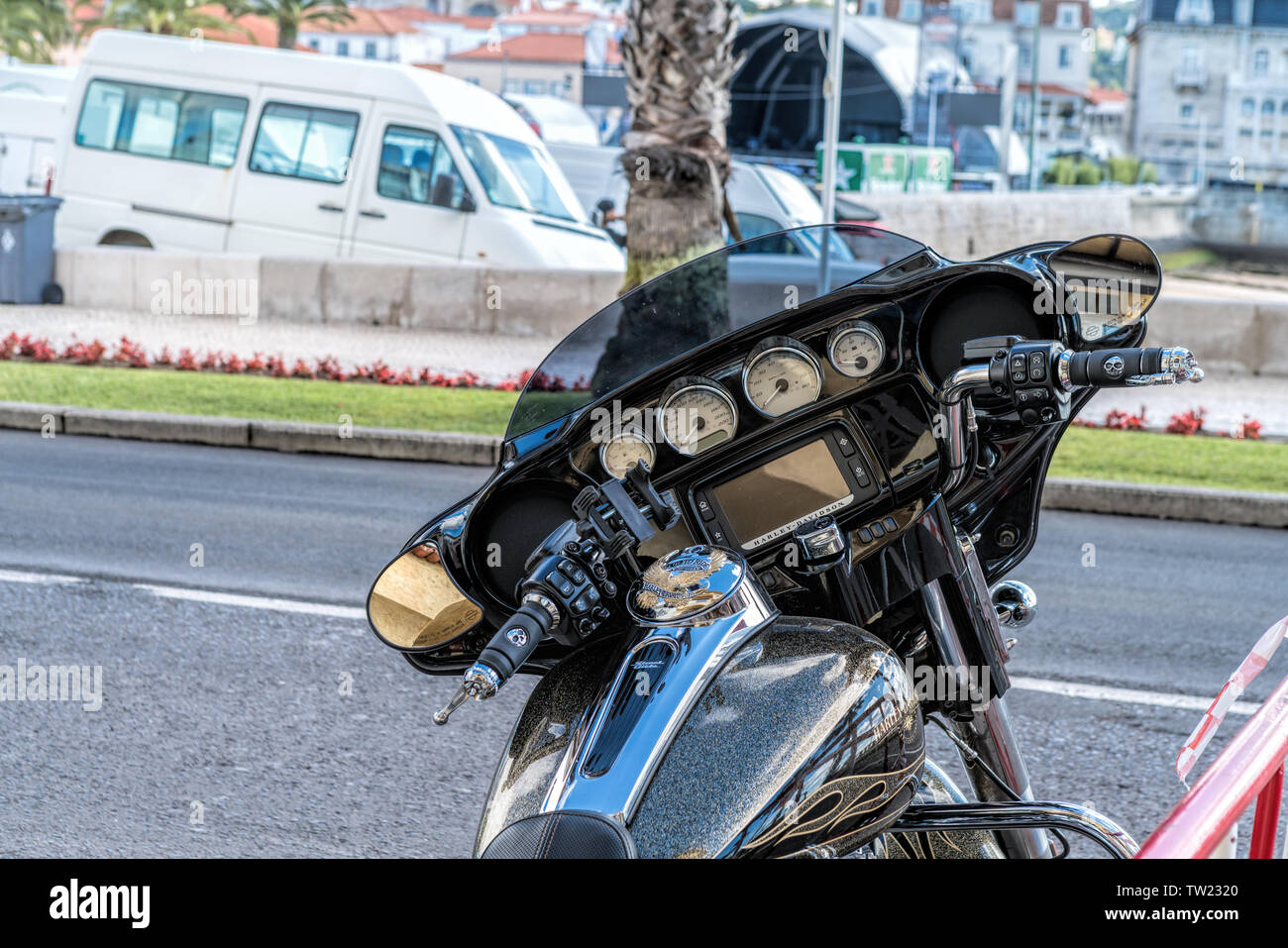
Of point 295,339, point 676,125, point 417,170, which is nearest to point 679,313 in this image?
point 676,125

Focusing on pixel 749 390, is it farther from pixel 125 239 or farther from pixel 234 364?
pixel 125 239

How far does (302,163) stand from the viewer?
55.5 feet

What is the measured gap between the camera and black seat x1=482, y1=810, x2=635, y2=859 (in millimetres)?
1318

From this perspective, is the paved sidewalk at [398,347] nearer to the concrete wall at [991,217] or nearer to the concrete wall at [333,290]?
the concrete wall at [333,290]

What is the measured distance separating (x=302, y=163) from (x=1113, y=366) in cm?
1641

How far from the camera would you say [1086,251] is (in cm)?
176

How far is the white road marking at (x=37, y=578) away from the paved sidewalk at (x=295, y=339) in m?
6.26

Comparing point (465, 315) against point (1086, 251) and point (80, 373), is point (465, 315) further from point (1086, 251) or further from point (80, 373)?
point (1086, 251)

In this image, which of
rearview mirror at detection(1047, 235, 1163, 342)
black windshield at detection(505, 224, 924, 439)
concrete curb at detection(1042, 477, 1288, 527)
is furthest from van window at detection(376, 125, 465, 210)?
rearview mirror at detection(1047, 235, 1163, 342)

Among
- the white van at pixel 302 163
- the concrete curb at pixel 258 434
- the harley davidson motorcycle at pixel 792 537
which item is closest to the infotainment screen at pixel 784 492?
the harley davidson motorcycle at pixel 792 537

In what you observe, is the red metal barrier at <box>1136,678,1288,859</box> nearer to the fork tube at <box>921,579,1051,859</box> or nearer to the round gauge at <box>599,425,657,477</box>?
the fork tube at <box>921,579,1051,859</box>
